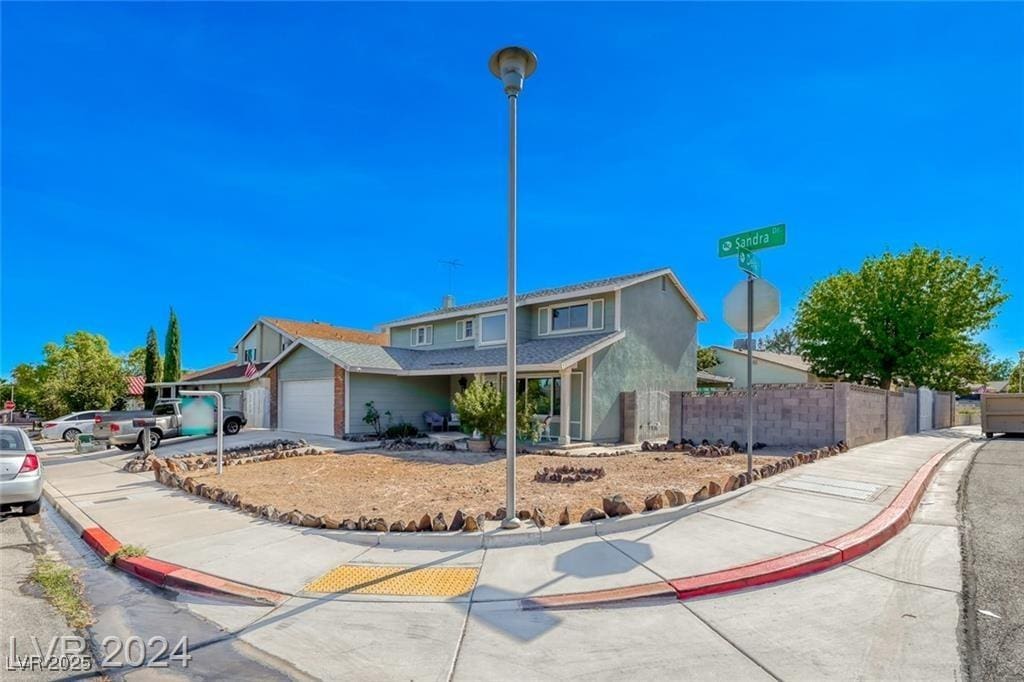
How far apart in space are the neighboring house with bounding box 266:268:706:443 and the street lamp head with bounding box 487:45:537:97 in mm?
9516

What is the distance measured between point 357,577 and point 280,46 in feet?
39.1

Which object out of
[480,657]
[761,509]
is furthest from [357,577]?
[761,509]

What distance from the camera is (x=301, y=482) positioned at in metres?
10.1

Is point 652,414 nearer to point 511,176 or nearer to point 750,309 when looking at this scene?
point 750,309

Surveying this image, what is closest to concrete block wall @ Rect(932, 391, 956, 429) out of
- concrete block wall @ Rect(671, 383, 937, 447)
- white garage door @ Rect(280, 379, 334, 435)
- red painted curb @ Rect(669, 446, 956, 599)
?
concrete block wall @ Rect(671, 383, 937, 447)

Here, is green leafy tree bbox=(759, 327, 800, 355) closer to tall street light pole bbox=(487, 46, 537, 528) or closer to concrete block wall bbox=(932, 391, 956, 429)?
concrete block wall bbox=(932, 391, 956, 429)

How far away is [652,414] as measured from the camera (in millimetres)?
17906

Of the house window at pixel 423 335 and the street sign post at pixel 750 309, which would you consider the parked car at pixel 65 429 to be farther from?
the street sign post at pixel 750 309

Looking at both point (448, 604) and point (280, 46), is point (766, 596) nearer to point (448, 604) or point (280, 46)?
point (448, 604)

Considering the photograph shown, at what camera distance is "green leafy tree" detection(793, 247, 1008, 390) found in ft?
82.8

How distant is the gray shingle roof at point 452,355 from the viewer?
1628 cm

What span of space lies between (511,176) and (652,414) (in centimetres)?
1339
